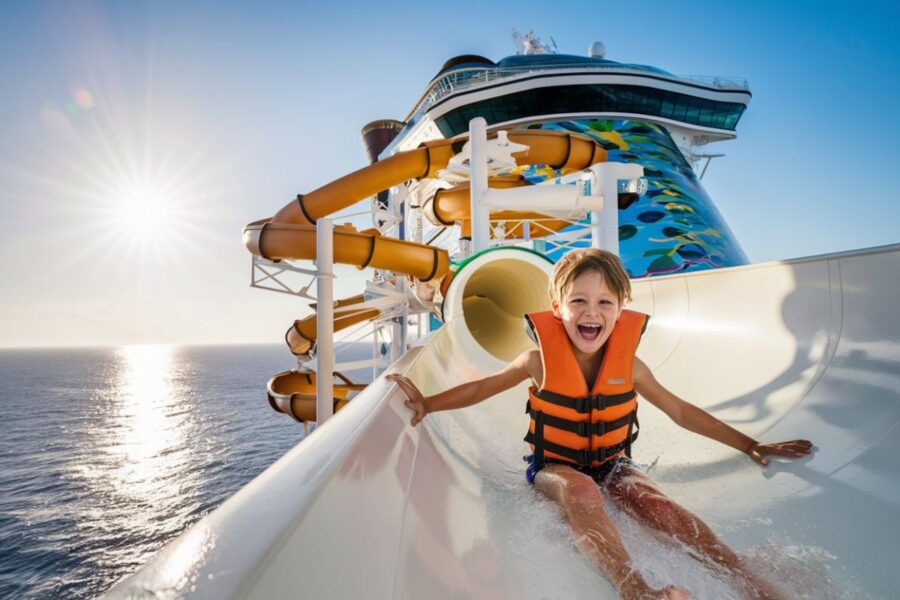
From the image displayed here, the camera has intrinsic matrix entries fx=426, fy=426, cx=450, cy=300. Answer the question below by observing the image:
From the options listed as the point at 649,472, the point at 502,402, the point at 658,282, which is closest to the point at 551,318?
the point at 649,472

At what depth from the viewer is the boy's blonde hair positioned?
5.51ft

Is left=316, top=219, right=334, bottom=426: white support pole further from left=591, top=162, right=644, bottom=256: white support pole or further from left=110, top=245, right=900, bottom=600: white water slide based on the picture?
left=591, top=162, right=644, bottom=256: white support pole

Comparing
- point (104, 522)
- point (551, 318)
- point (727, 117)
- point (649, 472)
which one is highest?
point (727, 117)

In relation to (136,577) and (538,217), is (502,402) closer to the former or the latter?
(136,577)

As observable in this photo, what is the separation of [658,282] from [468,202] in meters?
3.92

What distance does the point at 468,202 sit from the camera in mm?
6934

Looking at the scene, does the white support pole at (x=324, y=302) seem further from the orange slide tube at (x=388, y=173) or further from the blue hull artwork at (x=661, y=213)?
the blue hull artwork at (x=661, y=213)

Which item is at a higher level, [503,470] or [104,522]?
[503,470]

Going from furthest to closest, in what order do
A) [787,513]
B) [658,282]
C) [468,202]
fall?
[468,202]
[658,282]
[787,513]

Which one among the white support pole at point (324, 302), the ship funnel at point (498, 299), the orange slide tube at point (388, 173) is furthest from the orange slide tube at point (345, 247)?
the ship funnel at point (498, 299)

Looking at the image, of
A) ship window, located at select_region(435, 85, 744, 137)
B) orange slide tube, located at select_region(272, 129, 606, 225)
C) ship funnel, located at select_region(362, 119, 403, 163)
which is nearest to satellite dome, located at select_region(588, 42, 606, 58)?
ship window, located at select_region(435, 85, 744, 137)

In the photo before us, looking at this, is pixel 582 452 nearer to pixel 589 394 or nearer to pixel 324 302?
pixel 589 394

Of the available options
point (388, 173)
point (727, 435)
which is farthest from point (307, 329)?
point (727, 435)

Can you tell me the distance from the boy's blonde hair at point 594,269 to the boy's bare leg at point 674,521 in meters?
0.69
